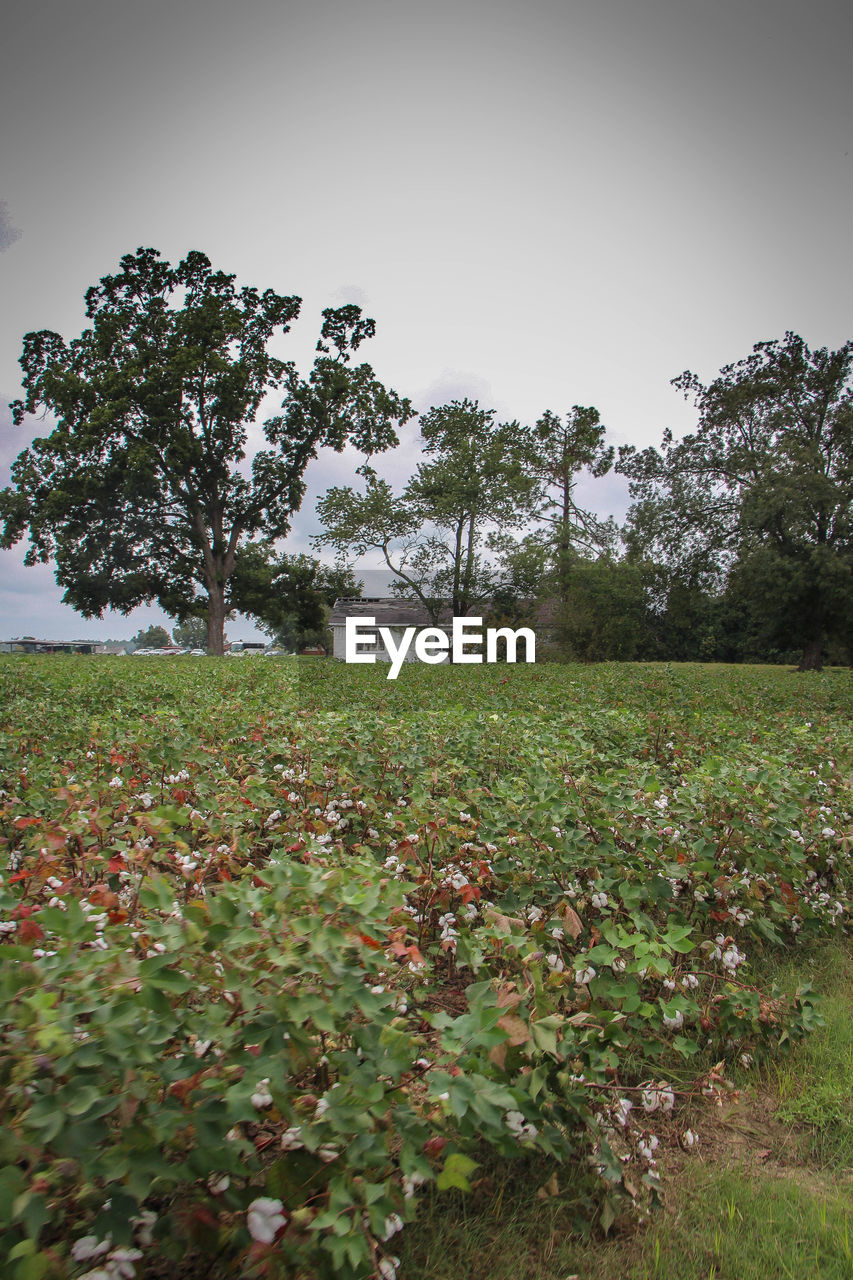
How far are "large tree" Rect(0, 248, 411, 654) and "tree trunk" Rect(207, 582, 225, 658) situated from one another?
0.07 m

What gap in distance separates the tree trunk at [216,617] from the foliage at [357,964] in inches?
1128

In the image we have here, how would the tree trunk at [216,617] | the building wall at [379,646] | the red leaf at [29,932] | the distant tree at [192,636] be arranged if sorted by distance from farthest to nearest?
the distant tree at [192,636], the building wall at [379,646], the tree trunk at [216,617], the red leaf at [29,932]

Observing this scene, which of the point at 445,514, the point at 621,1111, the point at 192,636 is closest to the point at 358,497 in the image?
the point at 445,514

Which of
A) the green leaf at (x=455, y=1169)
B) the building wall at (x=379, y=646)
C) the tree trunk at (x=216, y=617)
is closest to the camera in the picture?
the green leaf at (x=455, y=1169)

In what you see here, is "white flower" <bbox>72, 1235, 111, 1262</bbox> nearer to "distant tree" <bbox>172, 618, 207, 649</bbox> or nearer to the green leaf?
the green leaf

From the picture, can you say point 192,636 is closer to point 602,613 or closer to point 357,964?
point 602,613

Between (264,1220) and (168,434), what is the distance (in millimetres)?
32798

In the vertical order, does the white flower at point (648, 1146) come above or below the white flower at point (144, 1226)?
below

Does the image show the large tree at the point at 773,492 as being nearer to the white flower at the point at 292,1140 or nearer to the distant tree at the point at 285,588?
the distant tree at the point at 285,588

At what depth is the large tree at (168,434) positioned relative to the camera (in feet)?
98.3

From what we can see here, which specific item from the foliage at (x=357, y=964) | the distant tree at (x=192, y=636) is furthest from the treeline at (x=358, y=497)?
the distant tree at (x=192, y=636)

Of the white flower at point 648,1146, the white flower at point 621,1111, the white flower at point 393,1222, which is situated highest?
the white flower at point 393,1222

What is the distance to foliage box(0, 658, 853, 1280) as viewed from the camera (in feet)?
3.83

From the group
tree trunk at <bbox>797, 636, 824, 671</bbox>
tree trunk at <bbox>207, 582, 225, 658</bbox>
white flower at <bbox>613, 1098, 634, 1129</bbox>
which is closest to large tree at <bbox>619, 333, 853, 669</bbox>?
tree trunk at <bbox>797, 636, 824, 671</bbox>
